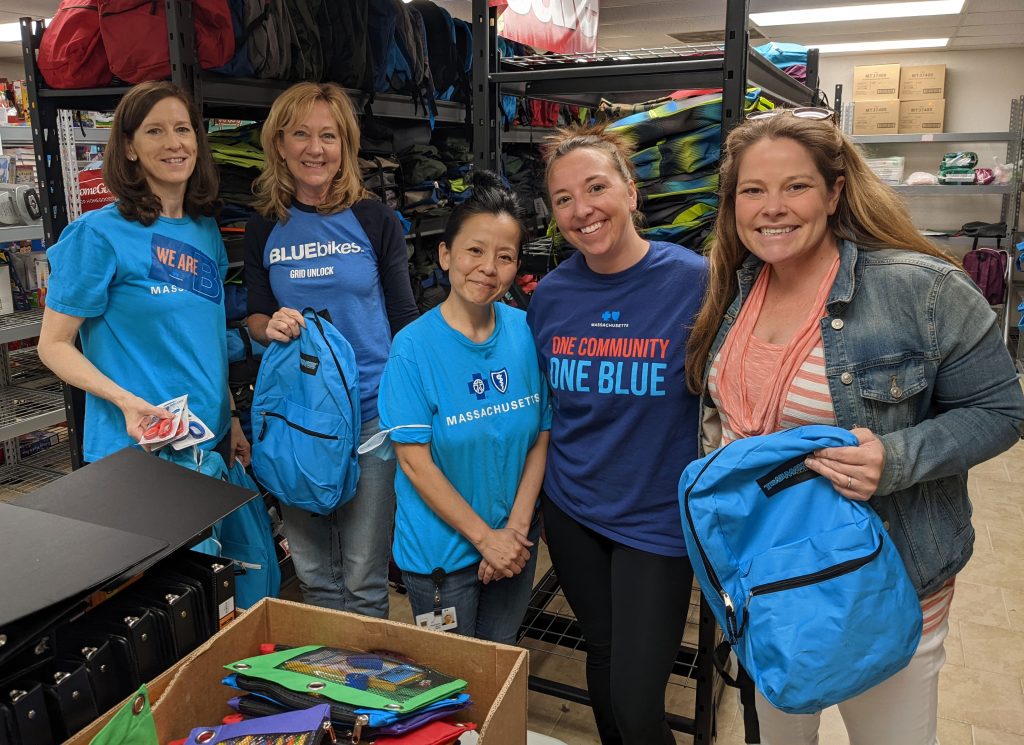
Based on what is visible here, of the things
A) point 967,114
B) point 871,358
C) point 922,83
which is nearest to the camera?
point 871,358

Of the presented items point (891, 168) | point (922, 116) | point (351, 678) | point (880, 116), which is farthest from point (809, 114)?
point (922, 116)

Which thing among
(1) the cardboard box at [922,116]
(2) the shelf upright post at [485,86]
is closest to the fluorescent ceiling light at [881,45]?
(1) the cardboard box at [922,116]

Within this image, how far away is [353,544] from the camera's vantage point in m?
2.41

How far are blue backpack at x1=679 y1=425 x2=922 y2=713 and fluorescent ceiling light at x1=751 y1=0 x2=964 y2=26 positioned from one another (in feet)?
20.6

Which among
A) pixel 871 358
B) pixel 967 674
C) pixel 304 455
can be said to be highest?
pixel 871 358

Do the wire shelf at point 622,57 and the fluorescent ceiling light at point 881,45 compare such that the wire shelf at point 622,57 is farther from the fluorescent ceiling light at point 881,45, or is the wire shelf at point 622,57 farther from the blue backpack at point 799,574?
the fluorescent ceiling light at point 881,45

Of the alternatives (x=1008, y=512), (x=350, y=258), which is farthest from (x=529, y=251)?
(x=1008, y=512)

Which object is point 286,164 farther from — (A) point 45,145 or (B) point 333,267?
(A) point 45,145

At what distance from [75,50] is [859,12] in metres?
6.34

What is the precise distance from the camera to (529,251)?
96.8 inches

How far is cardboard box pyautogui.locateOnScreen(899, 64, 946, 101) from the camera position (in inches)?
325

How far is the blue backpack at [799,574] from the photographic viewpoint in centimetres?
129

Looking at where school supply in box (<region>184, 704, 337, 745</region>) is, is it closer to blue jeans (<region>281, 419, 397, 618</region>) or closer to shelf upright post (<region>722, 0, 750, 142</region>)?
blue jeans (<region>281, 419, 397, 618</region>)

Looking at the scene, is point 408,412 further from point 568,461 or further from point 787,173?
point 787,173
